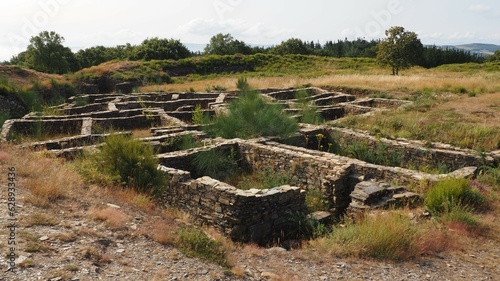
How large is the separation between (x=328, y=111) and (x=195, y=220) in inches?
423

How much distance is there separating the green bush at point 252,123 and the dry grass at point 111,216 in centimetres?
598

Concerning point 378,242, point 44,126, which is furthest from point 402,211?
point 44,126

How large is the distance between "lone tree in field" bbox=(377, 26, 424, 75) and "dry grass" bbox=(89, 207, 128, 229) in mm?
31074

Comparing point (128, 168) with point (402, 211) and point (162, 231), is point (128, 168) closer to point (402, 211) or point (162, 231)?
point (162, 231)

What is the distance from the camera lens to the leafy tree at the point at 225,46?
78994 mm

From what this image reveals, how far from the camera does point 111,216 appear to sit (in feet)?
18.7

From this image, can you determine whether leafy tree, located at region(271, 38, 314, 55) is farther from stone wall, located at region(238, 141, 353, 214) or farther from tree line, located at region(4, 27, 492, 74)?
stone wall, located at region(238, 141, 353, 214)

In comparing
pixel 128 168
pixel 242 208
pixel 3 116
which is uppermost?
pixel 3 116

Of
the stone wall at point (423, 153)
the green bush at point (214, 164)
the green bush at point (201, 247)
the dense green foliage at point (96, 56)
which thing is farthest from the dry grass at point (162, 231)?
the dense green foliage at point (96, 56)

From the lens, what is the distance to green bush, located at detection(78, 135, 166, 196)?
7277 millimetres

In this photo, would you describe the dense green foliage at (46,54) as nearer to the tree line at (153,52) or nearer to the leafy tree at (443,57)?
the tree line at (153,52)

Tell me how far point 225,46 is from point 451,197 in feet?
264

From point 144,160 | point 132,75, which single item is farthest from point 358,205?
point 132,75

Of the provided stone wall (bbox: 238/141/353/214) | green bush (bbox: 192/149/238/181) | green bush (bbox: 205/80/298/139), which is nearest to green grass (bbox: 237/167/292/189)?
stone wall (bbox: 238/141/353/214)
